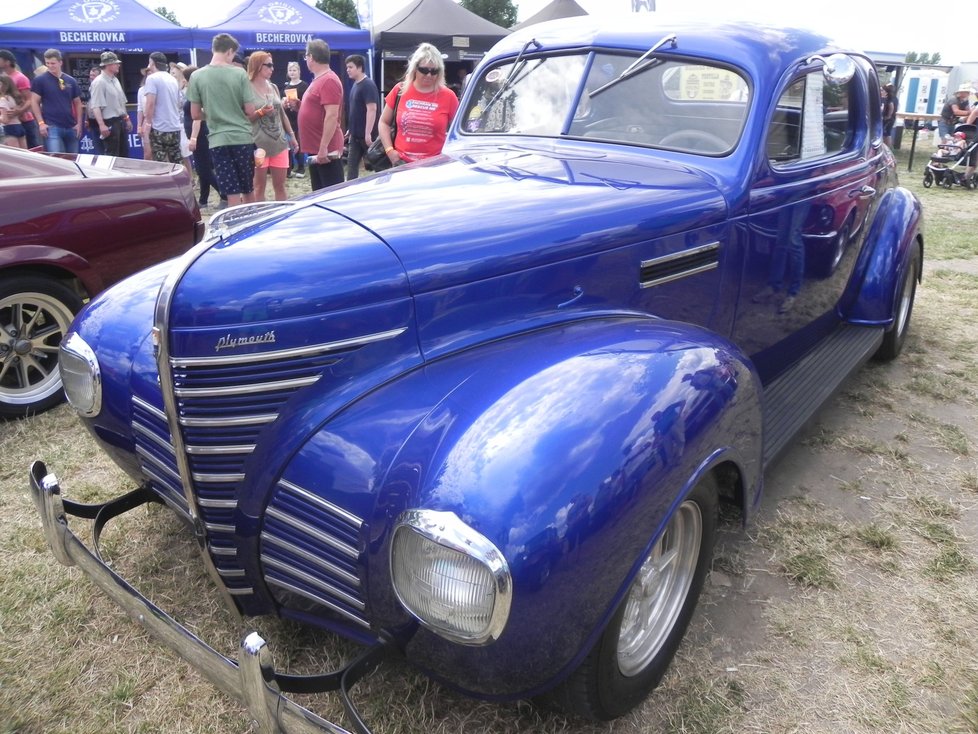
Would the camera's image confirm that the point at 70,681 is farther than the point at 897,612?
No

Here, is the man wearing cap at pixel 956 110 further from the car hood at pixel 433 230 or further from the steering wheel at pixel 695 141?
the car hood at pixel 433 230

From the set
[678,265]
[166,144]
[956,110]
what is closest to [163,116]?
[166,144]

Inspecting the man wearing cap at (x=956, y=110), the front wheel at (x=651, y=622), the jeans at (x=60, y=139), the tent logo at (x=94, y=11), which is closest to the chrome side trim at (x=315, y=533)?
the front wheel at (x=651, y=622)

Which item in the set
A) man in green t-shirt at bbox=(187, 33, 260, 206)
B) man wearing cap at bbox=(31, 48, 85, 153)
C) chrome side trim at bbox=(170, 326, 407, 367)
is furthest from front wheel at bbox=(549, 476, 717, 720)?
man wearing cap at bbox=(31, 48, 85, 153)

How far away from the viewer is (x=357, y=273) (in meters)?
1.79

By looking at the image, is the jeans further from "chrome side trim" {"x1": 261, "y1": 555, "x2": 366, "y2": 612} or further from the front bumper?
"chrome side trim" {"x1": 261, "y1": 555, "x2": 366, "y2": 612}

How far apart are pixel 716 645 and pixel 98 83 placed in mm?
9958

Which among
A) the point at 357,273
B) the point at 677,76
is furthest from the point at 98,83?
the point at 357,273

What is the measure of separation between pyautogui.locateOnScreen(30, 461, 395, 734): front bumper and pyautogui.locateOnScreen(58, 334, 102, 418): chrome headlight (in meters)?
0.27

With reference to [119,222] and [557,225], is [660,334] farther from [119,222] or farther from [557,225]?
[119,222]

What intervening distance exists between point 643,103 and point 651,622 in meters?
1.93

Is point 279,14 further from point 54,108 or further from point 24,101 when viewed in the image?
point 24,101

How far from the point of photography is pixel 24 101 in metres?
9.34

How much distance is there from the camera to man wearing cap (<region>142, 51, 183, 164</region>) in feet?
28.1
